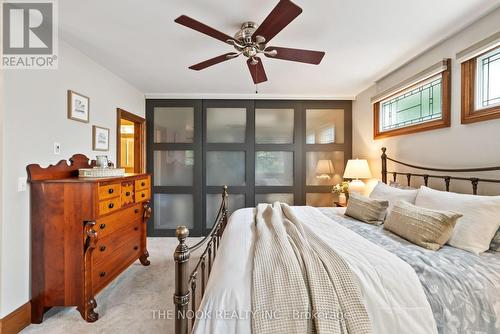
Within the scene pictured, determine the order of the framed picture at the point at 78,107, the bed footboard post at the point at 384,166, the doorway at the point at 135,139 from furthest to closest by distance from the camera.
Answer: the doorway at the point at 135,139
the bed footboard post at the point at 384,166
the framed picture at the point at 78,107

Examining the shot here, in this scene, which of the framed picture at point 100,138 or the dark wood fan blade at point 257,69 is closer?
the dark wood fan blade at point 257,69

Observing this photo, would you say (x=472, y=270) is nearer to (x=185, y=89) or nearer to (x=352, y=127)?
(x=352, y=127)

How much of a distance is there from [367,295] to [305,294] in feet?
1.04

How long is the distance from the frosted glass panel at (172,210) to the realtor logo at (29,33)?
259 centimetres

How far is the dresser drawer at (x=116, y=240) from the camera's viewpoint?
83.7 inches

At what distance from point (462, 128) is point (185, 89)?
3596 mm

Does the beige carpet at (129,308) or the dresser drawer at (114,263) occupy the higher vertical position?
the dresser drawer at (114,263)

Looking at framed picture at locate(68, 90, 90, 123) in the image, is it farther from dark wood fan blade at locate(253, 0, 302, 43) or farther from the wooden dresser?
dark wood fan blade at locate(253, 0, 302, 43)

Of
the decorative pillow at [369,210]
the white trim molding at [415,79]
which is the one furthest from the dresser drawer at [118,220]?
the white trim molding at [415,79]

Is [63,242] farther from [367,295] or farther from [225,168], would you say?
[225,168]

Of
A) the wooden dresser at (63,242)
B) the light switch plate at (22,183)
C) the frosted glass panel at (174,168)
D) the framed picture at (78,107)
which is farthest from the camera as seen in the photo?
the frosted glass panel at (174,168)

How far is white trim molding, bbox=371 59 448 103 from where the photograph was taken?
7.43 ft

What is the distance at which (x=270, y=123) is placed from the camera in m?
4.23

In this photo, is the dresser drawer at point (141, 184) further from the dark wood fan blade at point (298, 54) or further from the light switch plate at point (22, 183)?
the dark wood fan blade at point (298, 54)
